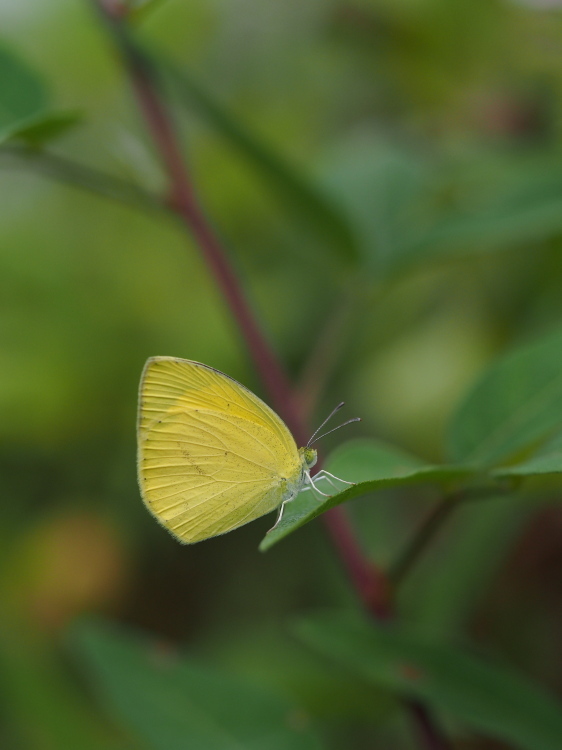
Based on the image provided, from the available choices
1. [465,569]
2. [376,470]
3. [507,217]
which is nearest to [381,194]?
[507,217]

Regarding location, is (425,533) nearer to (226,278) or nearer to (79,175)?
(226,278)

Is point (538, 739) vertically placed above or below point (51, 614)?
below

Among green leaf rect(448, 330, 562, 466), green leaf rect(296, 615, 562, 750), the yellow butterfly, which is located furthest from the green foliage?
green leaf rect(296, 615, 562, 750)

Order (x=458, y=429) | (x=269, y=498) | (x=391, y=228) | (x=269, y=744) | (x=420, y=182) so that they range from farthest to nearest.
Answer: (x=420, y=182) → (x=391, y=228) → (x=269, y=498) → (x=269, y=744) → (x=458, y=429)

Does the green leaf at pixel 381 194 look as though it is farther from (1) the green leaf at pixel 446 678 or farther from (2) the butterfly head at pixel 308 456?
(1) the green leaf at pixel 446 678

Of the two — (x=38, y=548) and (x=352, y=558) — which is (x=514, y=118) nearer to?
(x=352, y=558)

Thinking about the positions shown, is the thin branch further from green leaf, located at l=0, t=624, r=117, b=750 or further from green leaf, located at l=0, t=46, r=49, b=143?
green leaf, located at l=0, t=624, r=117, b=750

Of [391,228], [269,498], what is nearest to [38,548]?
[269,498]

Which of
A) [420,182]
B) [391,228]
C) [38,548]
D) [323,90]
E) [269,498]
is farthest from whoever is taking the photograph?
[323,90]
